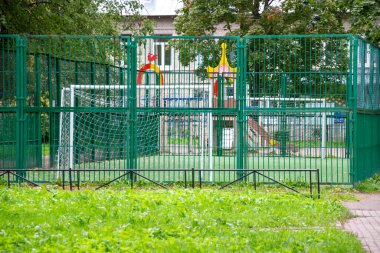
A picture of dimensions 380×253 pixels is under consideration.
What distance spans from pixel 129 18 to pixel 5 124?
12208mm

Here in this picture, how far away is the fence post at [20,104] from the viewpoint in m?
18.0

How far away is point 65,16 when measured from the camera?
1006 inches

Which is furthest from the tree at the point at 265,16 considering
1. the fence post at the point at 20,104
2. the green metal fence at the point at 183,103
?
the fence post at the point at 20,104

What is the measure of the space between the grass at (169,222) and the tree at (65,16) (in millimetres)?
9889

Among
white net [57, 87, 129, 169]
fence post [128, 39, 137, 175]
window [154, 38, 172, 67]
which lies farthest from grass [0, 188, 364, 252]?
white net [57, 87, 129, 169]

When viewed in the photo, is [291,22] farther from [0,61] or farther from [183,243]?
[183,243]

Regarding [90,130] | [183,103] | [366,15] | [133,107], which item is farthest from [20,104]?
[366,15]

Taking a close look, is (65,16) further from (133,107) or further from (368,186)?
(368,186)

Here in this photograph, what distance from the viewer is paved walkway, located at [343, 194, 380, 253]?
34.1 feet

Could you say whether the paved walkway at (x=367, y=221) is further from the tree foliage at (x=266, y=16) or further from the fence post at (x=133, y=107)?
the tree foliage at (x=266, y=16)

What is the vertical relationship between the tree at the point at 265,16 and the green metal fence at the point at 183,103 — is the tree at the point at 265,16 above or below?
above

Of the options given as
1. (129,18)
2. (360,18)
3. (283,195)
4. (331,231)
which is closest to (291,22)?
(129,18)

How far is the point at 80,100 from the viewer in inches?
901

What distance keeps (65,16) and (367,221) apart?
15.4 meters
